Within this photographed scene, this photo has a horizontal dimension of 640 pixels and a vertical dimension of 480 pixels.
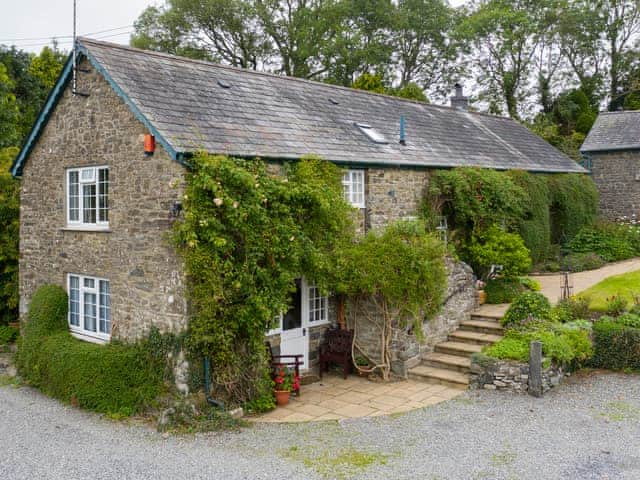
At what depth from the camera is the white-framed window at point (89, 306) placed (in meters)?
12.9

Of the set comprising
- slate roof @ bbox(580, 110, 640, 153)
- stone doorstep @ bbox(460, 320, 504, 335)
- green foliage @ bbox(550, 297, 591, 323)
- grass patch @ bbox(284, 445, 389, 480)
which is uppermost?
slate roof @ bbox(580, 110, 640, 153)

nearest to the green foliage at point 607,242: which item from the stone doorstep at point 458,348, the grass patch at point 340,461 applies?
the stone doorstep at point 458,348

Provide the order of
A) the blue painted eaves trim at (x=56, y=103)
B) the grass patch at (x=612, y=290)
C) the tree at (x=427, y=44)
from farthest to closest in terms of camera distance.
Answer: the tree at (x=427, y=44) < the grass patch at (x=612, y=290) < the blue painted eaves trim at (x=56, y=103)

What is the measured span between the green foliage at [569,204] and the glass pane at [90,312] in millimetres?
15438

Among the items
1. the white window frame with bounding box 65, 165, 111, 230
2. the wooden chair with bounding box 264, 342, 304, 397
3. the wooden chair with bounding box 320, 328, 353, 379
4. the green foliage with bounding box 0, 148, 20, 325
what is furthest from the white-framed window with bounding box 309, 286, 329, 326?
the green foliage with bounding box 0, 148, 20, 325

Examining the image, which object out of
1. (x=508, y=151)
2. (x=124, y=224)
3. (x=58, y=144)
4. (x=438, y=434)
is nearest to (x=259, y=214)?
(x=124, y=224)

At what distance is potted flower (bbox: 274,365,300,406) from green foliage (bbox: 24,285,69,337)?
521cm

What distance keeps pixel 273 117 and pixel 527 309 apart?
7101 mm

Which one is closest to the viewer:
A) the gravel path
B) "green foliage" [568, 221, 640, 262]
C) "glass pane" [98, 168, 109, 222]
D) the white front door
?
"glass pane" [98, 168, 109, 222]

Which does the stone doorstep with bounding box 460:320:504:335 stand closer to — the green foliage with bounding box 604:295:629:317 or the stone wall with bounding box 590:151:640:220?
the green foliage with bounding box 604:295:629:317

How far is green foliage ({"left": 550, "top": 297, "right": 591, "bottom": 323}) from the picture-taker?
46.2ft

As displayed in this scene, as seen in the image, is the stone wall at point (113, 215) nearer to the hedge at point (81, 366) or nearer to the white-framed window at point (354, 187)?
the hedge at point (81, 366)

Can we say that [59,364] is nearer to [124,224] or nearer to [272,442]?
[124,224]

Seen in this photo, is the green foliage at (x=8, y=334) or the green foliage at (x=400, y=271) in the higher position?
the green foliage at (x=400, y=271)
